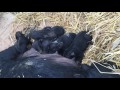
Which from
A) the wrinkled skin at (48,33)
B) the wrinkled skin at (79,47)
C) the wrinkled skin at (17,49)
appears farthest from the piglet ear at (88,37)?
the wrinkled skin at (17,49)

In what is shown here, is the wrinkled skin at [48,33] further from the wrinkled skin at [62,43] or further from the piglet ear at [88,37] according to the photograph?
the piglet ear at [88,37]

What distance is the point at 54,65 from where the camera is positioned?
234 centimetres

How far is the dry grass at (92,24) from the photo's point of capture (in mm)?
2326

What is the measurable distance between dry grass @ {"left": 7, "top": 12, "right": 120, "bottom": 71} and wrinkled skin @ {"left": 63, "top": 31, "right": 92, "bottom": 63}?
3 cm

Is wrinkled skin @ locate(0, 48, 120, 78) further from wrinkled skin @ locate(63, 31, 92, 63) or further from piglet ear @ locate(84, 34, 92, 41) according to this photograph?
piglet ear @ locate(84, 34, 92, 41)

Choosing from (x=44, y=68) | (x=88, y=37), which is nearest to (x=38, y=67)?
(x=44, y=68)

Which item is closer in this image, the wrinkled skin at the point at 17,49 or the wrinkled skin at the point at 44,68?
the wrinkled skin at the point at 44,68

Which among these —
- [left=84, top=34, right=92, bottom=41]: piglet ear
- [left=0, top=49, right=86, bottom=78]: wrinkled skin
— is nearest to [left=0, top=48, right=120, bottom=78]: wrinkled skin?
[left=0, top=49, right=86, bottom=78]: wrinkled skin

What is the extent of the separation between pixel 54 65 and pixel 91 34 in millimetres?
311

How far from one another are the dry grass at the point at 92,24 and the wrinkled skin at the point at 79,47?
31 millimetres

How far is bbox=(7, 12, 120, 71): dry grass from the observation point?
233 centimetres

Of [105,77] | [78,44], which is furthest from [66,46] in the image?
[105,77]
